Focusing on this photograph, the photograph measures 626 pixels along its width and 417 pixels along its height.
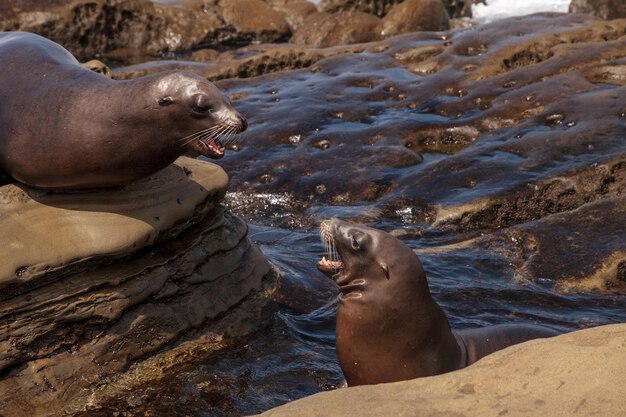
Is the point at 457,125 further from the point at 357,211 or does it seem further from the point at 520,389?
the point at 520,389

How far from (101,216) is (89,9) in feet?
64.6

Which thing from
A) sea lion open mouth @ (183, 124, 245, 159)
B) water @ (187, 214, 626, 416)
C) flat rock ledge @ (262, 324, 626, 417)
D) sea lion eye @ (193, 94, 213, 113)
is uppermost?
sea lion eye @ (193, 94, 213, 113)

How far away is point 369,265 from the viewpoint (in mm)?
6477

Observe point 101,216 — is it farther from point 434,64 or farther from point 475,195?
point 434,64

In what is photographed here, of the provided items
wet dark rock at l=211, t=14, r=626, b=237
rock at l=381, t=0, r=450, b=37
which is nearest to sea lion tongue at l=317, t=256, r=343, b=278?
wet dark rock at l=211, t=14, r=626, b=237

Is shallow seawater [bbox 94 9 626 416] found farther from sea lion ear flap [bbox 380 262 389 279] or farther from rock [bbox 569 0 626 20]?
rock [bbox 569 0 626 20]

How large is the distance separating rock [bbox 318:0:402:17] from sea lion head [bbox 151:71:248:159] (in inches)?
831

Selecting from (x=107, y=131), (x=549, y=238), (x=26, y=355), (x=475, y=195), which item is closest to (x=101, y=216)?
(x=107, y=131)

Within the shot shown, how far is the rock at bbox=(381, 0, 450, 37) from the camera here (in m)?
23.8

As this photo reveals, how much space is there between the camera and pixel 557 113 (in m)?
12.7

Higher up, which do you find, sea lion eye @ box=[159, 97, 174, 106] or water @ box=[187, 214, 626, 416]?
sea lion eye @ box=[159, 97, 174, 106]

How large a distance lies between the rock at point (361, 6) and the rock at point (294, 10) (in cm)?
105

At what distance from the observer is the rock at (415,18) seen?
78.0 feet

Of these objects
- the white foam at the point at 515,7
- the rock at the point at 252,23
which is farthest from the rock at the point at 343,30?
the white foam at the point at 515,7
